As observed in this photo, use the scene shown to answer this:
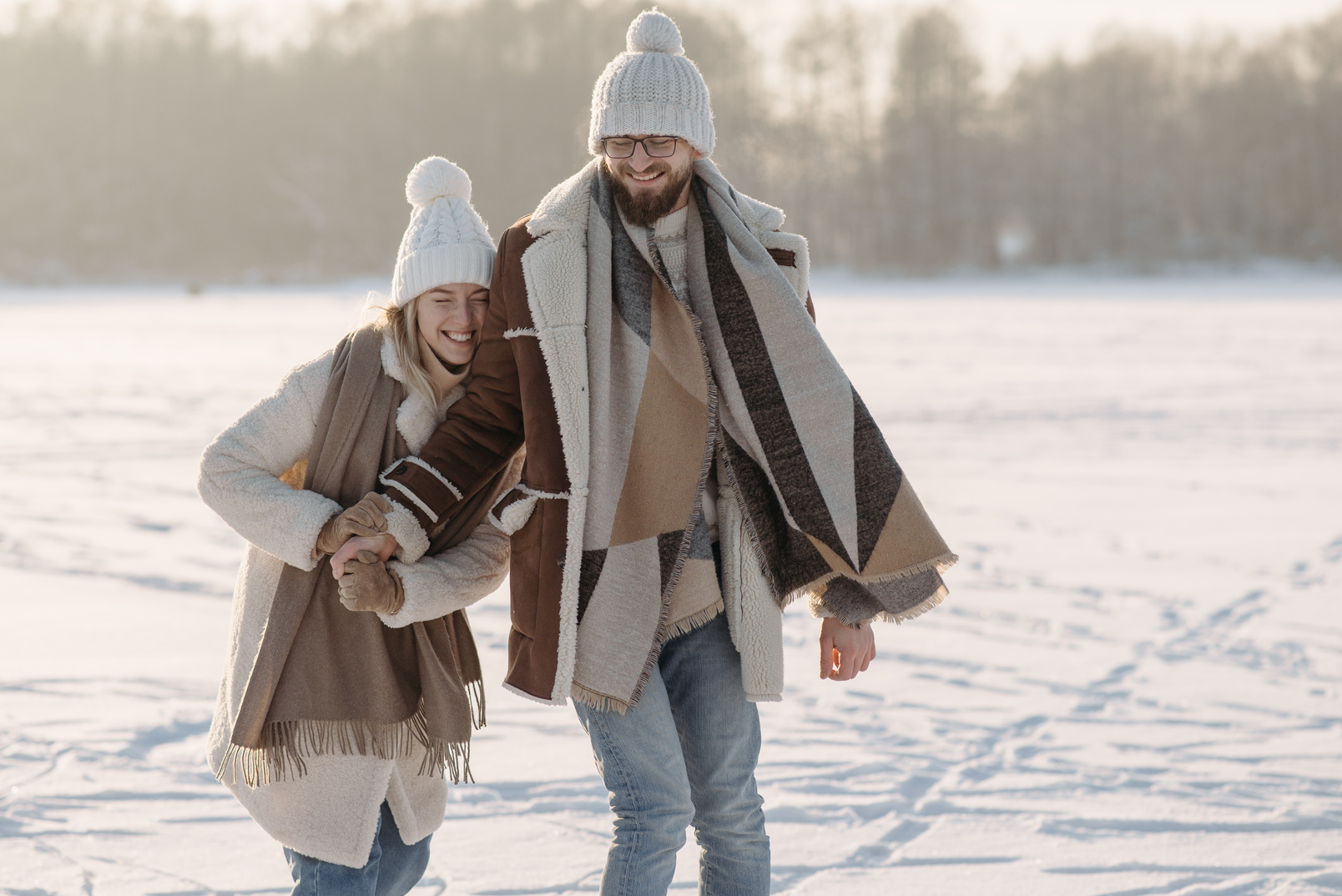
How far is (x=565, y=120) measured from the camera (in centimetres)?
5281

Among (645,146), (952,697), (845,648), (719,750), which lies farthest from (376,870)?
(952,697)

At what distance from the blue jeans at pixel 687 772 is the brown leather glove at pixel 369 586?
0.36 meters

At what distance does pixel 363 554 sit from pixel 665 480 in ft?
1.64

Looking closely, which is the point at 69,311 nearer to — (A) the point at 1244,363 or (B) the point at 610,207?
(A) the point at 1244,363

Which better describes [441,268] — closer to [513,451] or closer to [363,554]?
[513,451]

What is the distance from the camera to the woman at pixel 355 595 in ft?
6.73

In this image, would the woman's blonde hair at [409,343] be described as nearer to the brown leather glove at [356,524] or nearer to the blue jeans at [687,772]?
the brown leather glove at [356,524]

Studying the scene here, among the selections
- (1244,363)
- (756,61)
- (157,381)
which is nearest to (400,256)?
(157,381)

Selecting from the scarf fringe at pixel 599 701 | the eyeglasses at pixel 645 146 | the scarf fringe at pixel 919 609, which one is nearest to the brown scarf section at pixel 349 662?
the scarf fringe at pixel 599 701

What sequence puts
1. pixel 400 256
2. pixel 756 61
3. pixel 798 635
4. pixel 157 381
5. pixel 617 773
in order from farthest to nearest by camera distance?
1. pixel 756 61
2. pixel 157 381
3. pixel 798 635
4. pixel 400 256
5. pixel 617 773

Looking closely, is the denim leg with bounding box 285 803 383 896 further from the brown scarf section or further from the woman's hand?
the woman's hand

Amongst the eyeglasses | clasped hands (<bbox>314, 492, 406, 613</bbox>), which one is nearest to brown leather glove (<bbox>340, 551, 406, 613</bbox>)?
clasped hands (<bbox>314, 492, 406, 613</bbox>)

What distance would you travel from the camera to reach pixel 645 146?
2100 mm

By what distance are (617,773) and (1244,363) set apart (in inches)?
500
